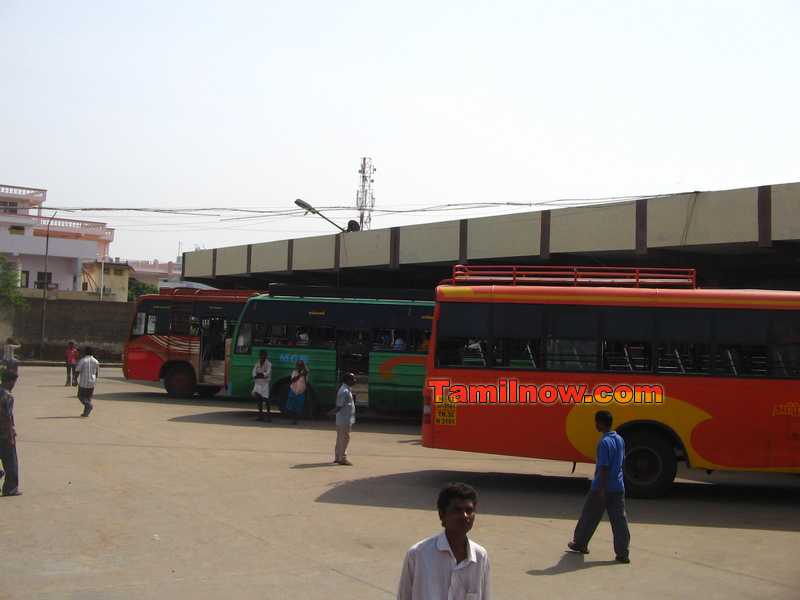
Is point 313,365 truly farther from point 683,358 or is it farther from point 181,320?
point 683,358

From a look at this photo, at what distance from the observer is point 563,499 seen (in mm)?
11641

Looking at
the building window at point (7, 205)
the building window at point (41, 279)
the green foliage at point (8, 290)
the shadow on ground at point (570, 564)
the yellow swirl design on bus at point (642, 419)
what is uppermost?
the building window at point (7, 205)

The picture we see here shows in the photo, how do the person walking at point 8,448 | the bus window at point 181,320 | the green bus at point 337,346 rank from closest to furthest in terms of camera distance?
the person walking at point 8,448 < the green bus at point 337,346 < the bus window at point 181,320

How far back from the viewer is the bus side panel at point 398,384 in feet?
66.2

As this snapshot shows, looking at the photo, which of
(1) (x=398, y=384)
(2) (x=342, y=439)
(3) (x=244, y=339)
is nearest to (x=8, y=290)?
(3) (x=244, y=339)

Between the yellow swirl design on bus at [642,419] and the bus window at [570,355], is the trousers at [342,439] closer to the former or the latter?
the bus window at [570,355]

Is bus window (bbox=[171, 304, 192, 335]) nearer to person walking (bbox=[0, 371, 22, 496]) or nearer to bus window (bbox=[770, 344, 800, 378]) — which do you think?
person walking (bbox=[0, 371, 22, 496])

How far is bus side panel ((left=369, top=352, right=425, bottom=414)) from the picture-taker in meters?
20.2

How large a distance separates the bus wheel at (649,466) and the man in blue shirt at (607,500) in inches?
128

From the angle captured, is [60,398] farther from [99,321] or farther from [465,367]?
[99,321]

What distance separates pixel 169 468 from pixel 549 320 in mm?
5967

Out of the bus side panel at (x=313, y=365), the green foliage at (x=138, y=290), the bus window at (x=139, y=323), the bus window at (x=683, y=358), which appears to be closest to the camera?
the bus window at (x=683, y=358)

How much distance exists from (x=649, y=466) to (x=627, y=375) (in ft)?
4.12

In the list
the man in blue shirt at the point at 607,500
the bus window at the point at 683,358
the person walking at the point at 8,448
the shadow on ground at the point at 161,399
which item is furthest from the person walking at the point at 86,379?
the man in blue shirt at the point at 607,500
